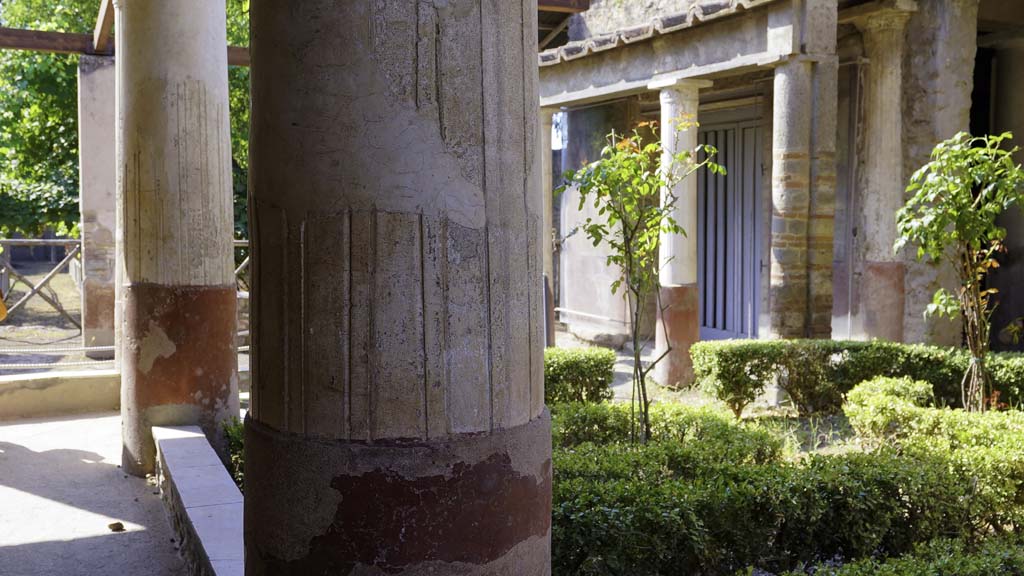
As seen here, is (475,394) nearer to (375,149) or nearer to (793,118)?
(375,149)

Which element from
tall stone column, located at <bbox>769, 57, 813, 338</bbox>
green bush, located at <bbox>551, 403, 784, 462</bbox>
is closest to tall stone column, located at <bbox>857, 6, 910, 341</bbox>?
tall stone column, located at <bbox>769, 57, 813, 338</bbox>

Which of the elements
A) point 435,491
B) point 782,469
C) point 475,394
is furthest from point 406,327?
point 782,469

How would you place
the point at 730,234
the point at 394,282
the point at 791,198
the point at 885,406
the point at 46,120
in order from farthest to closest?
1. the point at 46,120
2. the point at 730,234
3. the point at 791,198
4. the point at 885,406
5. the point at 394,282

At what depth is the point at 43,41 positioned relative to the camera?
34.1 ft

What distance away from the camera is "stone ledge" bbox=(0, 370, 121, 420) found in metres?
6.96

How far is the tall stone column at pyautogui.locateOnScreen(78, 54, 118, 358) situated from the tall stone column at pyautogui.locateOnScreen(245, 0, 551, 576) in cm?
1034

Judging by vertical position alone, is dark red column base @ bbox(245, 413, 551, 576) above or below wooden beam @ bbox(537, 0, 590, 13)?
below

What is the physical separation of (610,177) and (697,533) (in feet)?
7.97

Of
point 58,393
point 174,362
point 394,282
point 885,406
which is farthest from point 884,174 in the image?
point 394,282

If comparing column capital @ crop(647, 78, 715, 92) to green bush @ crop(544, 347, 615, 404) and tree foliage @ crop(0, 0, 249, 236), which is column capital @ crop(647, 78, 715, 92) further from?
tree foliage @ crop(0, 0, 249, 236)

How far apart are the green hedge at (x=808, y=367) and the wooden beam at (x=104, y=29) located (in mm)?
6673

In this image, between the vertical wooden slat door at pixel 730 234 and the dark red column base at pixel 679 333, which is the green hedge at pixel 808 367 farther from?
the vertical wooden slat door at pixel 730 234

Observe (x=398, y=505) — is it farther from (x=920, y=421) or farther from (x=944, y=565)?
(x=920, y=421)

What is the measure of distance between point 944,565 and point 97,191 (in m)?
10.4
